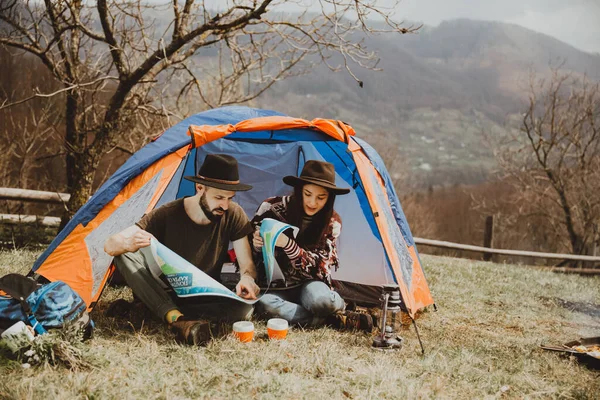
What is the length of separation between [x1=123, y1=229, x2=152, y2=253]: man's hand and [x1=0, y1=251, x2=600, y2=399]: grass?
54cm

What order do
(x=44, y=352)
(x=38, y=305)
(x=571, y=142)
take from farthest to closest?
(x=571, y=142) < (x=38, y=305) < (x=44, y=352)

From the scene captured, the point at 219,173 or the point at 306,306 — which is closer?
the point at 219,173

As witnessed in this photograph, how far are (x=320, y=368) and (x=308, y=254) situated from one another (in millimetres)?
1038

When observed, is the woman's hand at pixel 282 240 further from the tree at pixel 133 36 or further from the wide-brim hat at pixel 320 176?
the tree at pixel 133 36

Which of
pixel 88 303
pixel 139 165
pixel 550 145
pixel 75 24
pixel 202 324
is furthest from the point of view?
pixel 550 145

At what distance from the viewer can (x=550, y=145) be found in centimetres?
1332

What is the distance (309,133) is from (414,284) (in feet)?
4.81

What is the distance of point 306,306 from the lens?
3.48 m

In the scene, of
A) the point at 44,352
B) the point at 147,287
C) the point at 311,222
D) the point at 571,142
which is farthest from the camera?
the point at 571,142

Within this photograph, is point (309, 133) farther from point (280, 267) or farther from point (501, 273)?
point (501, 273)

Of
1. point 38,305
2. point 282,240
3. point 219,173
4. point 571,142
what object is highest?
point 571,142

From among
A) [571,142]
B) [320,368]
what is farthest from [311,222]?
[571,142]

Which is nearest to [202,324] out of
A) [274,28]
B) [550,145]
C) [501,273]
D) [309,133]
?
[309,133]

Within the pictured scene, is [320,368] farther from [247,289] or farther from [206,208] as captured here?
[206,208]
